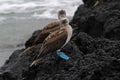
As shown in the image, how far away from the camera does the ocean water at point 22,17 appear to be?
20.3 meters

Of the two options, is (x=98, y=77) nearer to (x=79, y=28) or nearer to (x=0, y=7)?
(x=79, y=28)

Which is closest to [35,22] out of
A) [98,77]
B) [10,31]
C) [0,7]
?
[10,31]

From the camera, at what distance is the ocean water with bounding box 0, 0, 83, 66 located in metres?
20.3

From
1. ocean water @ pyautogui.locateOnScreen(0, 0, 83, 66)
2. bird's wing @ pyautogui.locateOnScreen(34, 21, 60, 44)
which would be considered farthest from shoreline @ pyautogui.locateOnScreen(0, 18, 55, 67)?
bird's wing @ pyautogui.locateOnScreen(34, 21, 60, 44)

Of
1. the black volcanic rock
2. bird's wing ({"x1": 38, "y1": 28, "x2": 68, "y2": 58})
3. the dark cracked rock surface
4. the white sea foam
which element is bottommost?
the white sea foam

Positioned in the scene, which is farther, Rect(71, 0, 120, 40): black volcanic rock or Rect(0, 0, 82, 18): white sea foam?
Rect(0, 0, 82, 18): white sea foam

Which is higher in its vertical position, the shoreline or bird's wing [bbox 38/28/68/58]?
bird's wing [bbox 38/28/68/58]

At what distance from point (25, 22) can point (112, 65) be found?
18.7m

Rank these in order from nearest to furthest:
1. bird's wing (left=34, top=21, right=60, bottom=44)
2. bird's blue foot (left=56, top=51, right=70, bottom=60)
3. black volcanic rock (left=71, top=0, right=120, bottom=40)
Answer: bird's blue foot (left=56, top=51, right=70, bottom=60) < bird's wing (left=34, top=21, right=60, bottom=44) < black volcanic rock (left=71, top=0, right=120, bottom=40)

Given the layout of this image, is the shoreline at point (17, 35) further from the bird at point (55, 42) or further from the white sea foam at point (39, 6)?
the bird at point (55, 42)

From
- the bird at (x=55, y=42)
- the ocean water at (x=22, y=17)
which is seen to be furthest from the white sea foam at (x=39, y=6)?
the bird at (x=55, y=42)

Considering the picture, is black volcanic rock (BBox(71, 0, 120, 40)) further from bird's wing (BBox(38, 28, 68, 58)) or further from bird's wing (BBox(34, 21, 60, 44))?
bird's wing (BBox(38, 28, 68, 58))

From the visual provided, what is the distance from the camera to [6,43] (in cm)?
2020

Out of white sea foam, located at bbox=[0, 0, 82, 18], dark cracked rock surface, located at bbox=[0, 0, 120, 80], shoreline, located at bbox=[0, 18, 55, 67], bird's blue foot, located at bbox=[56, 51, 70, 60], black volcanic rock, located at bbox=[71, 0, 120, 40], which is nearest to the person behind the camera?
dark cracked rock surface, located at bbox=[0, 0, 120, 80]
